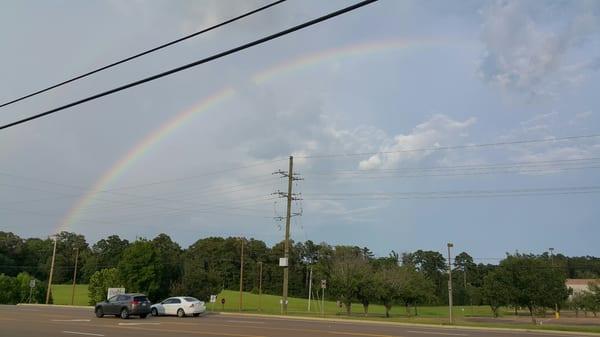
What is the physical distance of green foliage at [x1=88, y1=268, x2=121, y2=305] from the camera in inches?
2352

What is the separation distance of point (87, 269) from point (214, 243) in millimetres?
34753

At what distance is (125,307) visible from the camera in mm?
29750

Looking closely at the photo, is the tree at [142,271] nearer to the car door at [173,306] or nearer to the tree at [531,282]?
the car door at [173,306]

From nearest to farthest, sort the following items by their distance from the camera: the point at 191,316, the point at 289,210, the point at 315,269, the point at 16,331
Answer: the point at 16,331
the point at 191,316
the point at 289,210
the point at 315,269

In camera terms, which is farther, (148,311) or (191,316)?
(191,316)

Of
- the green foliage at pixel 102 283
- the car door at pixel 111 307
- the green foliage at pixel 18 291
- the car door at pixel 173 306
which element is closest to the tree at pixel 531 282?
the car door at pixel 173 306

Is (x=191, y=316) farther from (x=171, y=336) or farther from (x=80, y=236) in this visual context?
(x=80, y=236)

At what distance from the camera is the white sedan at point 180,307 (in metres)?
33.5

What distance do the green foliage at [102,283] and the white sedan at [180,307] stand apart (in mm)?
27007

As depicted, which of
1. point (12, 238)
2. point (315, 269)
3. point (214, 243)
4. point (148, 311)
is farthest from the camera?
point (214, 243)

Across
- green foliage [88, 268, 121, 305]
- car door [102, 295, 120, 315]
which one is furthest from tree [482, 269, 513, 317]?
green foliage [88, 268, 121, 305]

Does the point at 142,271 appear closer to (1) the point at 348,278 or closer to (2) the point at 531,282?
(1) the point at 348,278

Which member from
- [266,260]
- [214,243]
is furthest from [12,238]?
[266,260]

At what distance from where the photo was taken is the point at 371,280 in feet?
202
